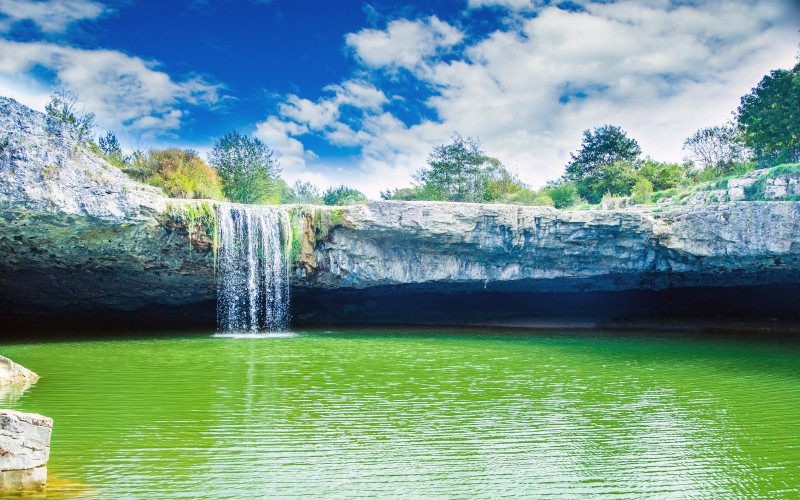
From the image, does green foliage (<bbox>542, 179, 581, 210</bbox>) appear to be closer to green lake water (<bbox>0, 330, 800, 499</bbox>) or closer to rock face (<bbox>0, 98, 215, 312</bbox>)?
green lake water (<bbox>0, 330, 800, 499</bbox>)

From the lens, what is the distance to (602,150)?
40.8 m

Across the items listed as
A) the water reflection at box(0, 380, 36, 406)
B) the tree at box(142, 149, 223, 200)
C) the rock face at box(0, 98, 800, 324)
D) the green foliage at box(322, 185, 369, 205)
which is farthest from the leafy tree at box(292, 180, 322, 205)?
the water reflection at box(0, 380, 36, 406)

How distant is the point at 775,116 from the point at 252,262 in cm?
2817

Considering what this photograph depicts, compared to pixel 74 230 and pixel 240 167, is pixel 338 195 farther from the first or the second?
pixel 74 230

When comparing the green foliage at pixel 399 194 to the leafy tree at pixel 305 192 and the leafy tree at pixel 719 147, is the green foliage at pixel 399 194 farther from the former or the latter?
the leafy tree at pixel 719 147

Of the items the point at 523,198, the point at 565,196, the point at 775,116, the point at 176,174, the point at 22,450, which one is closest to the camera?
the point at 22,450

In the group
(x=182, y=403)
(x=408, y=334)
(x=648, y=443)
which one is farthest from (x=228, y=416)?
(x=408, y=334)

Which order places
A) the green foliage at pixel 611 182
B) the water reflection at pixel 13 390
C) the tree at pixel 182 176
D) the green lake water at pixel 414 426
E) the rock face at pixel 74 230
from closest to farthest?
the green lake water at pixel 414 426 → the water reflection at pixel 13 390 → the rock face at pixel 74 230 → the tree at pixel 182 176 → the green foliage at pixel 611 182

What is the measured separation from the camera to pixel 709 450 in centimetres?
539

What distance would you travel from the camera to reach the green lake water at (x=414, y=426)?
14.6 feet

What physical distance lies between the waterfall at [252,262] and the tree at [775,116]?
85.0ft

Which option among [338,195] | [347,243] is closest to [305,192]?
[338,195]

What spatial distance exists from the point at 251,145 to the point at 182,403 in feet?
80.0

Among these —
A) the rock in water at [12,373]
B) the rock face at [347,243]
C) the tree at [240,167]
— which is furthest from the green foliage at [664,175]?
the rock in water at [12,373]
